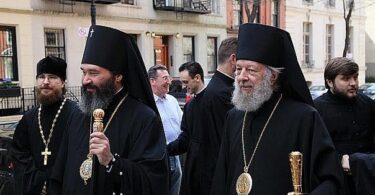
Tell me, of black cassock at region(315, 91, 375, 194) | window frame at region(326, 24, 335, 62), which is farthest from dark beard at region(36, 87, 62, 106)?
window frame at region(326, 24, 335, 62)

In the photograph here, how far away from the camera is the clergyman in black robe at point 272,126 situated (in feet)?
10.2

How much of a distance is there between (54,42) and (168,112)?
16922mm

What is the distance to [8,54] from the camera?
69.4 ft

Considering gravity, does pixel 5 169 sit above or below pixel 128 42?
below

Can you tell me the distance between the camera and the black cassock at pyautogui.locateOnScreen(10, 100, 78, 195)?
4621 mm

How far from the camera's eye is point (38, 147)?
16.0 ft

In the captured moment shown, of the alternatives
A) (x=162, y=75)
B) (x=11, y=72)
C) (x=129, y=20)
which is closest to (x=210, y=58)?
(x=129, y=20)

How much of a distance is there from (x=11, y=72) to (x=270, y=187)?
19687 millimetres

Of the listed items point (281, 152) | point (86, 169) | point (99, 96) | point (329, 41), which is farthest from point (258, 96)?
point (329, 41)

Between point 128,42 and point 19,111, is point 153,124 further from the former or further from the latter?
point 19,111

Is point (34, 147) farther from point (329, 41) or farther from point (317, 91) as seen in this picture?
point (329, 41)

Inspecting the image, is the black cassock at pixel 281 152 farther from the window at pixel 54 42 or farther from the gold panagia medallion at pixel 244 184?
the window at pixel 54 42

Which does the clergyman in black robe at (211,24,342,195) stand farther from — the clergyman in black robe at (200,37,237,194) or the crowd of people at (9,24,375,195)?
the clergyman in black robe at (200,37,237,194)

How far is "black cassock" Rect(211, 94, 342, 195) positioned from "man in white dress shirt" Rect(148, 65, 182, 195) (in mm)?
2905
